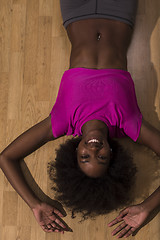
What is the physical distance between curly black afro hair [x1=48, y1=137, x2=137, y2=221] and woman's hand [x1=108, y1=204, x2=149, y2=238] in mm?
56

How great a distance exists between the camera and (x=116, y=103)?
137 cm

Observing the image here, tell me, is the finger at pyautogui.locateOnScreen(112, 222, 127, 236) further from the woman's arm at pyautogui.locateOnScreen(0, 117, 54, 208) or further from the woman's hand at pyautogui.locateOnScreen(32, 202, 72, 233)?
the woman's arm at pyautogui.locateOnScreen(0, 117, 54, 208)

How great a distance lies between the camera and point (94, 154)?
117 cm

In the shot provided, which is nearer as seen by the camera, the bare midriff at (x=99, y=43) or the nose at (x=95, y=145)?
the nose at (x=95, y=145)

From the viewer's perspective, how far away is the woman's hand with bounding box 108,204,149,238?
138 centimetres

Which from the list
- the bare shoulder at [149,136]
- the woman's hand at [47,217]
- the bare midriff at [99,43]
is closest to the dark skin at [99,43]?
the bare midriff at [99,43]

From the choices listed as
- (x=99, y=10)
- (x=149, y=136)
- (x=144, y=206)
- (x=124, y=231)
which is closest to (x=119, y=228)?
(x=124, y=231)

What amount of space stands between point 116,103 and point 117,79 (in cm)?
14

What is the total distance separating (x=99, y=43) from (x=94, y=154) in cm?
64

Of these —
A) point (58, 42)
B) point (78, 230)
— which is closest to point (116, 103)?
point (58, 42)

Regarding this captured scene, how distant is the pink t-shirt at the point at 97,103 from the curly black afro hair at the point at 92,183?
112mm

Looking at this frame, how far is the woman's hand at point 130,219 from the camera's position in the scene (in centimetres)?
138

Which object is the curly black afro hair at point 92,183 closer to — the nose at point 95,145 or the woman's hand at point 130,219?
the woman's hand at point 130,219

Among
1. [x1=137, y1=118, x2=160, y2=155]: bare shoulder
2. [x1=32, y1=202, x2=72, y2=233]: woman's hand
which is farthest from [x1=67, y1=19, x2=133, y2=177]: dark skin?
[x1=32, y1=202, x2=72, y2=233]: woman's hand
